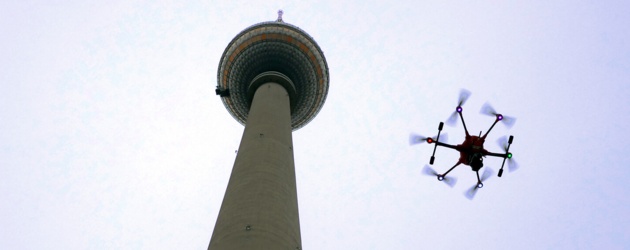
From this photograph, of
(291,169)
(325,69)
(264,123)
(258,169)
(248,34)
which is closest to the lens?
(258,169)

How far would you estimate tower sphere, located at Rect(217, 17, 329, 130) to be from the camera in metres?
37.4

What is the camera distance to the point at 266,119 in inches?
1096

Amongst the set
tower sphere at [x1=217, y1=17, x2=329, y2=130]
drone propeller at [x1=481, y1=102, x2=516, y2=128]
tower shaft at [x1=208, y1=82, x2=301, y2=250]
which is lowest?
tower shaft at [x1=208, y1=82, x2=301, y2=250]

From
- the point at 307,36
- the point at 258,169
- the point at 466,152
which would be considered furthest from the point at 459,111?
the point at 307,36

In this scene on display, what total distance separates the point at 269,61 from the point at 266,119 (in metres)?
10.8

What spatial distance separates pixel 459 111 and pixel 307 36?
16413mm

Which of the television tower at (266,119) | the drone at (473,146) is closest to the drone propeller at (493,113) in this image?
the drone at (473,146)

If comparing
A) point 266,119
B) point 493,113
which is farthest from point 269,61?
point 493,113

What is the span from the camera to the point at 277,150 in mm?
24891

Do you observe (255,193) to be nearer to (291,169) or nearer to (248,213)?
(248,213)

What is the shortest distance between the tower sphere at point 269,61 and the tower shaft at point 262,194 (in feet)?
29.8

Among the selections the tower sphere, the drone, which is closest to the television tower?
the tower sphere

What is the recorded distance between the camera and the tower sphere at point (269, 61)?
37.4m

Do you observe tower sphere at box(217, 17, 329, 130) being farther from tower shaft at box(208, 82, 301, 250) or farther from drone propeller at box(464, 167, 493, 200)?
drone propeller at box(464, 167, 493, 200)
